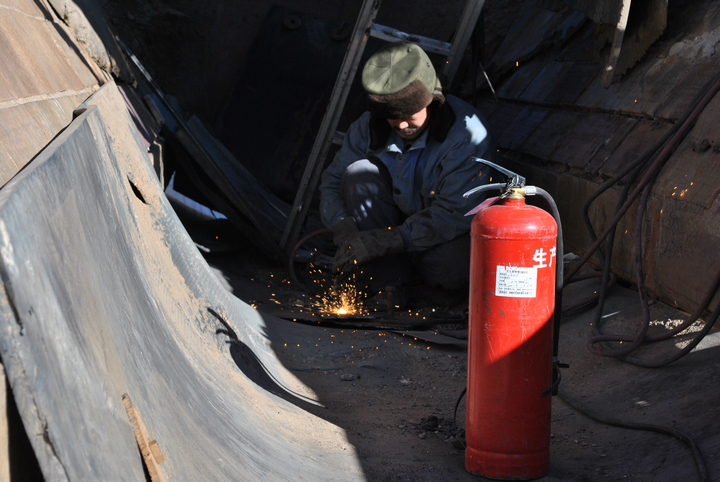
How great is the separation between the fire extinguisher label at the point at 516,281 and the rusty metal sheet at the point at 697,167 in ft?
3.11

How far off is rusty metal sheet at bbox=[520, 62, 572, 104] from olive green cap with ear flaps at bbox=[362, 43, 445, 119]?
3.18ft

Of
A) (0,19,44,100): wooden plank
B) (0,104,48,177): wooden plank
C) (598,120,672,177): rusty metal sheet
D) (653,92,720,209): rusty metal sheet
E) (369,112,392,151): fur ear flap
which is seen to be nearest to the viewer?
(0,104,48,177): wooden plank

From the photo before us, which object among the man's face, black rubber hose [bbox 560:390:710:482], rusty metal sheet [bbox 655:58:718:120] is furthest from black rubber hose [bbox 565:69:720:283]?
the man's face

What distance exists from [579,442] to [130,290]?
1673 mm

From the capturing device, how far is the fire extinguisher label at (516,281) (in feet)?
6.45

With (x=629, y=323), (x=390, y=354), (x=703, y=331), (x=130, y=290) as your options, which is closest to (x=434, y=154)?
(x=390, y=354)

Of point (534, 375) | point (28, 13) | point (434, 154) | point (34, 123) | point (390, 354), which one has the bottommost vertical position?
point (390, 354)

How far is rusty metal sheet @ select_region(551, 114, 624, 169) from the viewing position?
3.35 m

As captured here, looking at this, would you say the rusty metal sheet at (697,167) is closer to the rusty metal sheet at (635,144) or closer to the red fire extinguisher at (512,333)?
the rusty metal sheet at (635,144)

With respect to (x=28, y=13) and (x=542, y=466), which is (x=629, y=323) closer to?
(x=542, y=466)

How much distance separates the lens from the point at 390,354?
10.7ft

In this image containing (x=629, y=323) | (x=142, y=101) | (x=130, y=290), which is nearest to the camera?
(x=130, y=290)

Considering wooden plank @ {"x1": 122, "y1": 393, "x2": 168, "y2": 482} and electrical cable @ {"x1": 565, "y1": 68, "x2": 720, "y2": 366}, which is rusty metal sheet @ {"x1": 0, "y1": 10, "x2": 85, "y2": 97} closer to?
wooden plank @ {"x1": 122, "y1": 393, "x2": 168, "y2": 482}

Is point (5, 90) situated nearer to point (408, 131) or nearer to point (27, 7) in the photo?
point (27, 7)
